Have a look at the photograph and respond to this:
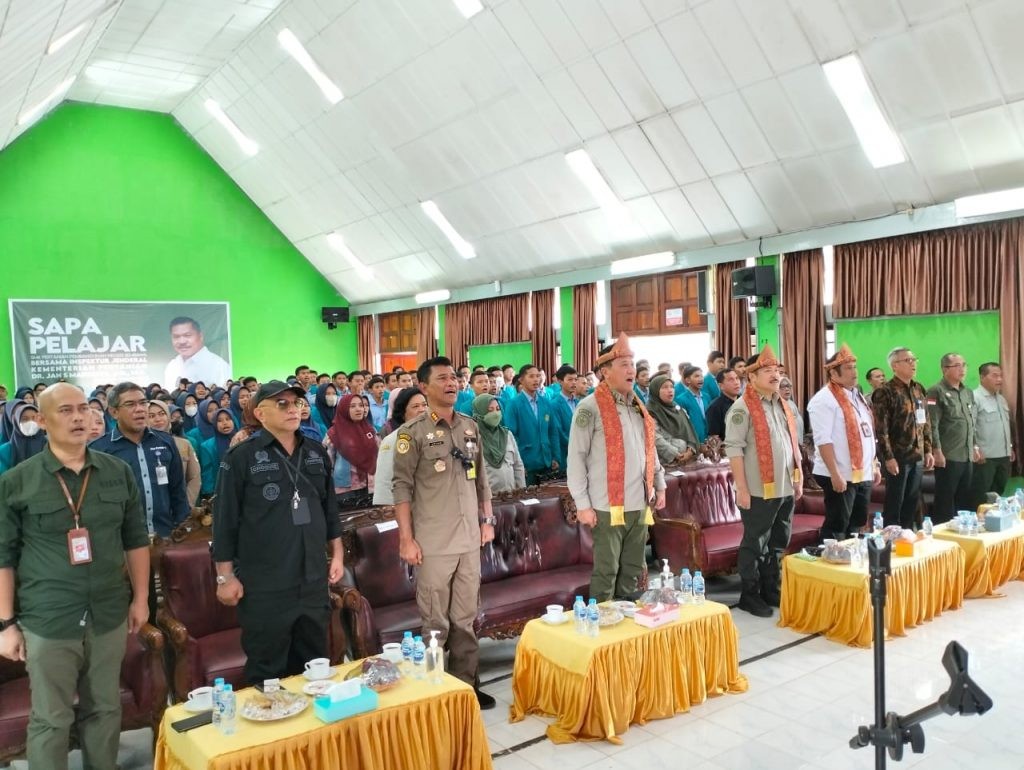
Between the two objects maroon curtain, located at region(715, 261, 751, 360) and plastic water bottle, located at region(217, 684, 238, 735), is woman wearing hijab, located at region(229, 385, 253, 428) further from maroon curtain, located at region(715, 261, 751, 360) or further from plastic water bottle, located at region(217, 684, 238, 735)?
maroon curtain, located at region(715, 261, 751, 360)

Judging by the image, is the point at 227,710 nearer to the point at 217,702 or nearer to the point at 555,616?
the point at 217,702

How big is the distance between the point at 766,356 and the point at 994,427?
3095 mm

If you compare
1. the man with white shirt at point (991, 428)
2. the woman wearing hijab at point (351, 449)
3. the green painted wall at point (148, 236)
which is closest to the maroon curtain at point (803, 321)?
the man with white shirt at point (991, 428)

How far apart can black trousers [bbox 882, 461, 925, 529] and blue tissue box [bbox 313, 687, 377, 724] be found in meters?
4.70

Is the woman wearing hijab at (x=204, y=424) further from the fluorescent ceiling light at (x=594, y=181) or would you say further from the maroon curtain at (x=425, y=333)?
the maroon curtain at (x=425, y=333)

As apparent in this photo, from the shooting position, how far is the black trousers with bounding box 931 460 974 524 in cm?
632

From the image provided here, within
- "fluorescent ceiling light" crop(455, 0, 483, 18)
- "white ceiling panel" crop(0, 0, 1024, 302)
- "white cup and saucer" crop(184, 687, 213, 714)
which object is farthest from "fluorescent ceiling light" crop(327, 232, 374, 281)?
"white cup and saucer" crop(184, 687, 213, 714)

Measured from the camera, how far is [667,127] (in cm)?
796

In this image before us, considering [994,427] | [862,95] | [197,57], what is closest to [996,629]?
[994,427]

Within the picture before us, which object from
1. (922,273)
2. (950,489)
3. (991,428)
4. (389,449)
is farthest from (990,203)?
(389,449)

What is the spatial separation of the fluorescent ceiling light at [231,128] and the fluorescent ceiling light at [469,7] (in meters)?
6.33

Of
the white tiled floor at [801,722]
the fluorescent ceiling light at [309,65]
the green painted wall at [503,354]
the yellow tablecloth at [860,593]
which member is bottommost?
the white tiled floor at [801,722]

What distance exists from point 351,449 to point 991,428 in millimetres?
5303

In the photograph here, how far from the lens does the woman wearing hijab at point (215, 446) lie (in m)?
6.60
